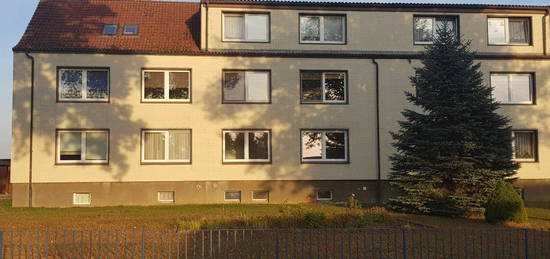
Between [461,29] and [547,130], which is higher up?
[461,29]

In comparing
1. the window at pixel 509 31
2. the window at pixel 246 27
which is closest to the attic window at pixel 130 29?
the window at pixel 246 27

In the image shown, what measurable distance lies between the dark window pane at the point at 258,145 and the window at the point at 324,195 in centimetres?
272

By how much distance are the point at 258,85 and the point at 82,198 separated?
28.1ft

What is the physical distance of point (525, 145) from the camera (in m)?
22.6

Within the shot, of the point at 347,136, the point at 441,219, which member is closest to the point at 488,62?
the point at 347,136

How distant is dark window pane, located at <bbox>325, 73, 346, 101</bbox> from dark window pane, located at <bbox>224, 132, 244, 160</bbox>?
4.16 metres

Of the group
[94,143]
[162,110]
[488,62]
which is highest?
[488,62]

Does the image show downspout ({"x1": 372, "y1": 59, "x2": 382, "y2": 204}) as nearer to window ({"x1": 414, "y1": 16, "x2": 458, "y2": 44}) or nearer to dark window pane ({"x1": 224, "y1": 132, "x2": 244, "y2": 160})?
window ({"x1": 414, "y1": 16, "x2": 458, "y2": 44})

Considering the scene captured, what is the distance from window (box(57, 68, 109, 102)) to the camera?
20.9 m

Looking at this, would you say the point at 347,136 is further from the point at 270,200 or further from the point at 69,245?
the point at 69,245

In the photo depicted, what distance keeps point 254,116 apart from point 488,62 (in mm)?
10622

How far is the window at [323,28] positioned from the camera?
22438mm

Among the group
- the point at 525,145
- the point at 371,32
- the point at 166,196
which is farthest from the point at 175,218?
the point at 525,145

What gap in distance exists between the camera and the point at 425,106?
16.8m
